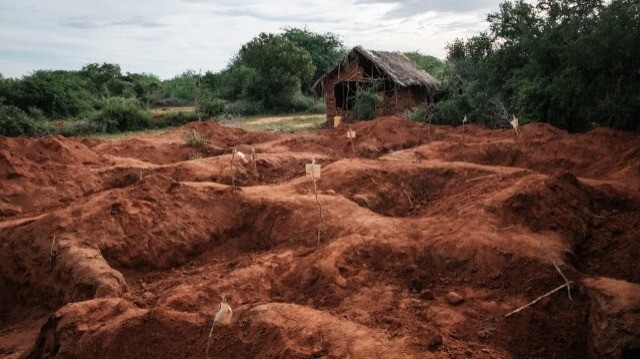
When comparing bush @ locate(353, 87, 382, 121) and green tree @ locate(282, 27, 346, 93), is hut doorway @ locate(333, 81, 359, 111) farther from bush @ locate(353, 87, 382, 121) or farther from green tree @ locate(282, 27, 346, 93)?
green tree @ locate(282, 27, 346, 93)

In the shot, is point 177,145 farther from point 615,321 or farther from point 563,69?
point 615,321

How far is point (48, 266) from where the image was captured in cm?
519

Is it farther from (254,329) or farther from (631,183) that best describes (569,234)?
(254,329)

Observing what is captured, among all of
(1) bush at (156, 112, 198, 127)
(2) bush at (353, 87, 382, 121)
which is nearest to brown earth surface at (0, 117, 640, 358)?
(2) bush at (353, 87, 382, 121)

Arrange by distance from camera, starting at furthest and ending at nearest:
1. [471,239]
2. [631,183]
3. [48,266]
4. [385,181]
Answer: [385,181]
[631,183]
[48,266]
[471,239]

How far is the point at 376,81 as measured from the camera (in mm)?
18422

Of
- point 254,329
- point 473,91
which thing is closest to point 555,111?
point 473,91

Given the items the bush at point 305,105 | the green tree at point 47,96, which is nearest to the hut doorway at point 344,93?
the bush at point 305,105

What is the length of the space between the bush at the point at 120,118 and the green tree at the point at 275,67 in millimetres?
7756

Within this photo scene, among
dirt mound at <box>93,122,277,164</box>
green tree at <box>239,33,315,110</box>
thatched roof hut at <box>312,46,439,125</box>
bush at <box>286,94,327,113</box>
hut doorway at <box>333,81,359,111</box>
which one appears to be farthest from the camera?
bush at <box>286,94,327,113</box>

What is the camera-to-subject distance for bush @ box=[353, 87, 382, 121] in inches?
704

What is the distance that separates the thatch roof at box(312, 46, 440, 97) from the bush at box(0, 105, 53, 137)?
10.1 metres

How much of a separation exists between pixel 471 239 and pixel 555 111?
8712 mm

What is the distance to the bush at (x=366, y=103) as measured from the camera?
17.9m
